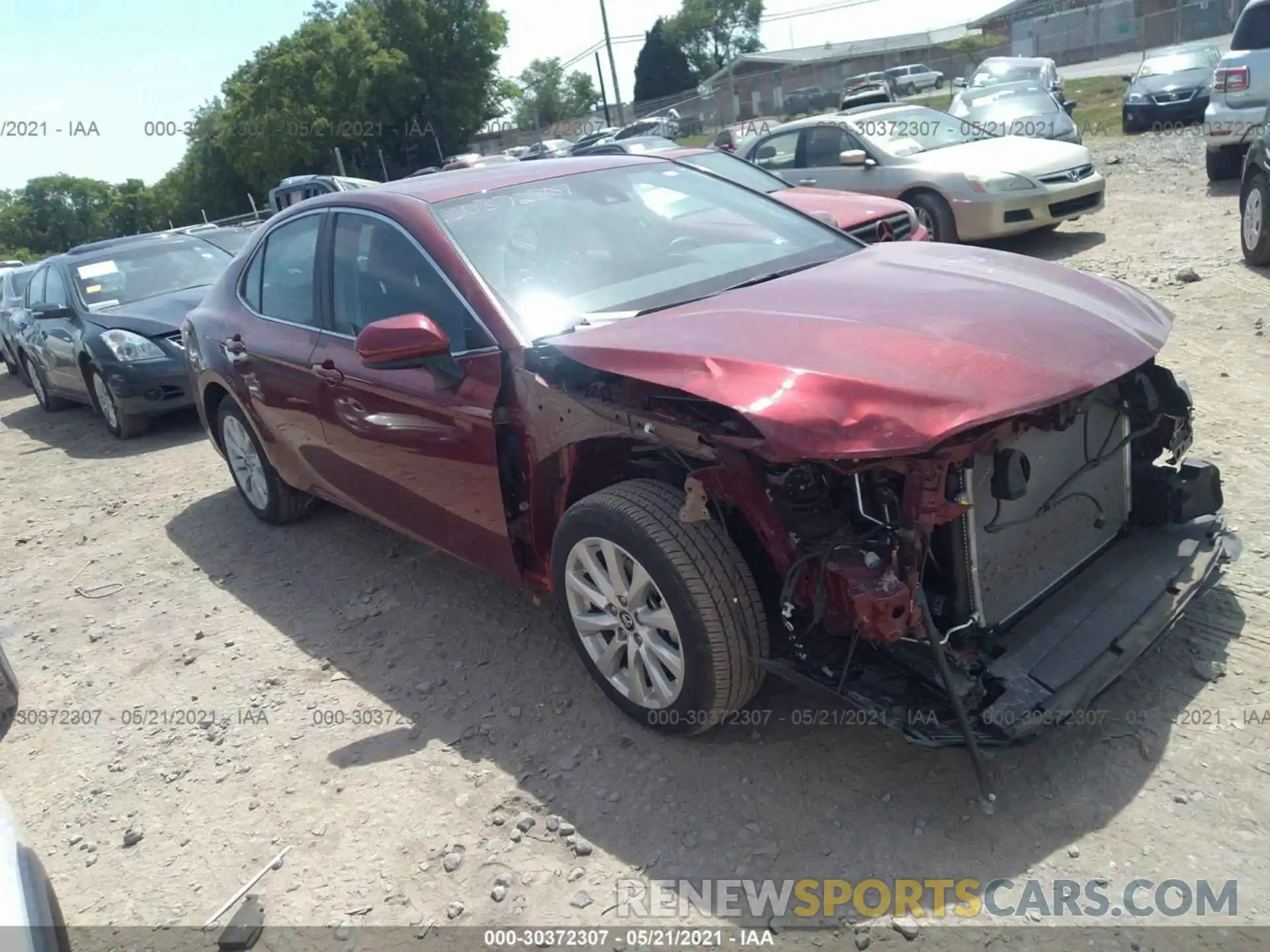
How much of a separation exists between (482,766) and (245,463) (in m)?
3.06

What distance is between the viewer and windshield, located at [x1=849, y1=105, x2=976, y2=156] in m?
10.3

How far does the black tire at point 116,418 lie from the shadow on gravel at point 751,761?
208 inches

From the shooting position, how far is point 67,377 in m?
9.62

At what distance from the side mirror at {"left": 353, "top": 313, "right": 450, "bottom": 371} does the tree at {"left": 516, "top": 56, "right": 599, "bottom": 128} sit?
2889 inches

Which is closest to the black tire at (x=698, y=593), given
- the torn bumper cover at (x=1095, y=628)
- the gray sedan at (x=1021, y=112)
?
the torn bumper cover at (x=1095, y=628)

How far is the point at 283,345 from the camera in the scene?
182 inches

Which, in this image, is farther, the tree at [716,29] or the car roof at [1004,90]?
the tree at [716,29]

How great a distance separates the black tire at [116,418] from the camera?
8648 millimetres

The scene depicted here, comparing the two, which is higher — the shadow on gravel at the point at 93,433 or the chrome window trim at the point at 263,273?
the chrome window trim at the point at 263,273

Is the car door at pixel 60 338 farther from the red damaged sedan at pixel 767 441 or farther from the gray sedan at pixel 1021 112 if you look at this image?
the gray sedan at pixel 1021 112

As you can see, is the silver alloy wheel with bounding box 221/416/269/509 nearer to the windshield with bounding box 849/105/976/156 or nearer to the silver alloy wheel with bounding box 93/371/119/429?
the silver alloy wheel with bounding box 93/371/119/429

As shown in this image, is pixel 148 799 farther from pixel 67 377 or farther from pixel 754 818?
pixel 67 377

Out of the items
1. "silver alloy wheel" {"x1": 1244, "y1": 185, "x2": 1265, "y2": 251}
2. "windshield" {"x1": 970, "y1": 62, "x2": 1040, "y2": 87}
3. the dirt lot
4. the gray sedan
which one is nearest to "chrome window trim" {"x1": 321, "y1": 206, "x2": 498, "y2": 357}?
the dirt lot

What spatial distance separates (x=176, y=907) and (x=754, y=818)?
172 centimetres
